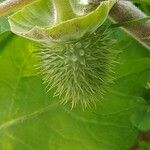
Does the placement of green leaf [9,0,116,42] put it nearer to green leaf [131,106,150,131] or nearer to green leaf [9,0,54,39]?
green leaf [9,0,54,39]

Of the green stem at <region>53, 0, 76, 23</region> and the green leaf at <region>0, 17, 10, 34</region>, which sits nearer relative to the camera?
the green stem at <region>53, 0, 76, 23</region>

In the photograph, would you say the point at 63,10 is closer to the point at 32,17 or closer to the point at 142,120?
the point at 32,17

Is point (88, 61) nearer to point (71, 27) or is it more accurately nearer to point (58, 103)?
point (71, 27)

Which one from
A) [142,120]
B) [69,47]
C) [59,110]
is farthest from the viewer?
[59,110]

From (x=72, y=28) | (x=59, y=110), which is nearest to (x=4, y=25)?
(x=59, y=110)

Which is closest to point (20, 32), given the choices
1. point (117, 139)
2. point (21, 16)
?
point (21, 16)

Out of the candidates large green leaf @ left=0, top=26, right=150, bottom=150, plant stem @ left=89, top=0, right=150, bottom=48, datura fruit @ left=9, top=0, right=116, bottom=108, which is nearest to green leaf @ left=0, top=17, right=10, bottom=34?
large green leaf @ left=0, top=26, right=150, bottom=150
